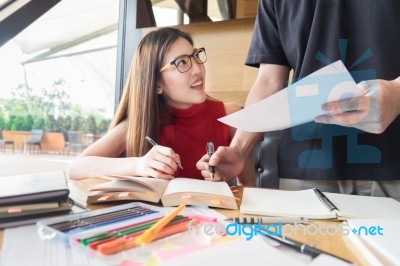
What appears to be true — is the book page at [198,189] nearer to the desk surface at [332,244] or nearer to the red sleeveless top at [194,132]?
the desk surface at [332,244]

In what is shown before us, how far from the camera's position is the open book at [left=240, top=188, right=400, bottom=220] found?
18.8 inches

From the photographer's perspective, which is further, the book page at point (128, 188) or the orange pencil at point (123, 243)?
the book page at point (128, 188)

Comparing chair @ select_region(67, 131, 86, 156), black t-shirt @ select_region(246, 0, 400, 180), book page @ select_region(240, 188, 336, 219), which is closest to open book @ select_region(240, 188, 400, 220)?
book page @ select_region(240, 188, 336, 219)

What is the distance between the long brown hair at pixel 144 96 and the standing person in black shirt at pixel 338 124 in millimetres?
312

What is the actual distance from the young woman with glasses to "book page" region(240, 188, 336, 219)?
1.26ft

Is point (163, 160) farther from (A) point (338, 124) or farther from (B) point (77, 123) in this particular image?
(B) point (77, 123)

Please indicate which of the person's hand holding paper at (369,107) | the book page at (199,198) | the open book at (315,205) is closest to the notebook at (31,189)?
the book page at (199,198)

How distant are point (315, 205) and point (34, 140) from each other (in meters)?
1.24

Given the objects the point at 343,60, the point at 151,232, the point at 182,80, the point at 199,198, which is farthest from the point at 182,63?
the point at 151,232

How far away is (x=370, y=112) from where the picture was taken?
496 mm

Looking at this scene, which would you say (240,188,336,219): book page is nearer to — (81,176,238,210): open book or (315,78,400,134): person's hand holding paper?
(81,176,238,210): open book

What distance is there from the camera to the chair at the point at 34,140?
1.33 metres

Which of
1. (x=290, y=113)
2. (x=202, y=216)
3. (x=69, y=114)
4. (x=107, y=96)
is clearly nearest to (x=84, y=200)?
(x=202, y=216)

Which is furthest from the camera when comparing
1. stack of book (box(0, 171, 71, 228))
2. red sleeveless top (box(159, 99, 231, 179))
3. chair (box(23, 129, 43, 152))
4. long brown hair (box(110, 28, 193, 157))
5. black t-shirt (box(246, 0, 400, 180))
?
chair (box(23, 129, 43, 152))
